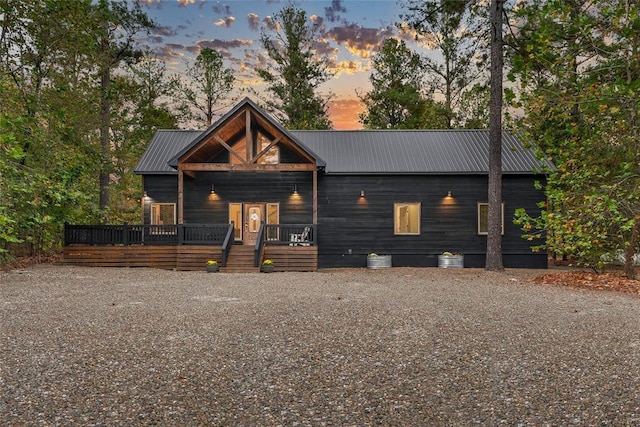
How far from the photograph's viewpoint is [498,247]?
1581cm

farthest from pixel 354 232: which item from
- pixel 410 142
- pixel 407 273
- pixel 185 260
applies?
pixel 185 260

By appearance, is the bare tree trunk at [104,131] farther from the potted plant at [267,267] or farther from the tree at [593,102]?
the tree at [593,102]

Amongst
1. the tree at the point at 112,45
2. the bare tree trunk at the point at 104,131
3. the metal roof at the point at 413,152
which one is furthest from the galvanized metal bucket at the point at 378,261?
the bare tree trunk at the point at 104,131

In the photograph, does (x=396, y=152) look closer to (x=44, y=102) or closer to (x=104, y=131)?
(x=44, y=102)

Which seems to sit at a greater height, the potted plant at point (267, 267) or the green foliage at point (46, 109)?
the green foliage at point (46, 109)

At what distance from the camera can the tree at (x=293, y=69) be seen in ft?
117

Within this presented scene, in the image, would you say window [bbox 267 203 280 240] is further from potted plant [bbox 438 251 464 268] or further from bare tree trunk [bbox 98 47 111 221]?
bare tree trunk [bbox 98 47 111 221]

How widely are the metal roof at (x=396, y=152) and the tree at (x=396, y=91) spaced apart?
1186 cm

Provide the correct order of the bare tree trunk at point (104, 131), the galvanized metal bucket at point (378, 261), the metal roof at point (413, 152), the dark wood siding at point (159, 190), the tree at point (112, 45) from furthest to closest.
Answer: the bare tree trunk at point (104, 131) → the tree at point (112, 45) → the dark wood siding at point (159, 190) → the metal roof at point (413, 152) → the galvanized metal bucket at point (378, 261)

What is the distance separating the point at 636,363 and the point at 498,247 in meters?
11.2

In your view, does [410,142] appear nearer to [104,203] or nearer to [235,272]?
[235,272]

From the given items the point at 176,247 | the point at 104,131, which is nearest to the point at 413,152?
the point at 176,247

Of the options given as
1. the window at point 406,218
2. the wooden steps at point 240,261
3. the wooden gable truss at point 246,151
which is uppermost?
the wooden gable truss at point 246,151

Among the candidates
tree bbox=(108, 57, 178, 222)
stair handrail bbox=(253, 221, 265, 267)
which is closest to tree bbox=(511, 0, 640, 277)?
stair handrail bbox=(253, 221, 265, 267)
